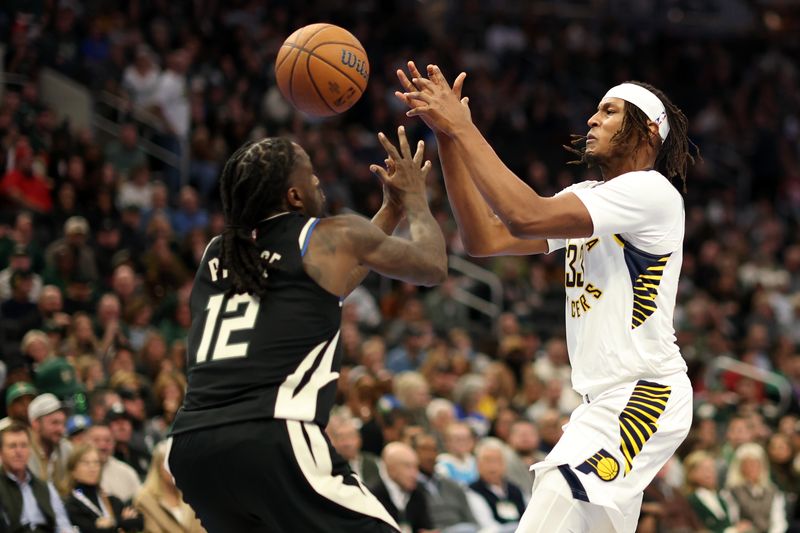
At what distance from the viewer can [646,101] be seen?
538cm

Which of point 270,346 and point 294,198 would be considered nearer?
point 270,346

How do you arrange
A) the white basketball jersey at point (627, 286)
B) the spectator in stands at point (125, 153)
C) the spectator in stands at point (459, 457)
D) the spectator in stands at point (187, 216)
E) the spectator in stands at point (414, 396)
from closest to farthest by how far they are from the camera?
1. the white basketball jersey at point (627, 286)
2. the spectator in stands at point (459, 457)
3. the spectator in stands at point (414, 396)
4. the spectator in stands at point (187, 216)
5. the spectator in stands at point (125, 153)

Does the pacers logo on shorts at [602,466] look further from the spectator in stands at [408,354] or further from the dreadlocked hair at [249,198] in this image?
the spectator in stands at [408,354]

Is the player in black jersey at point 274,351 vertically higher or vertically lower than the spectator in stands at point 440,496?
higher

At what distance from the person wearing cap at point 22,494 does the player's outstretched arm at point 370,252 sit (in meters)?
4.40

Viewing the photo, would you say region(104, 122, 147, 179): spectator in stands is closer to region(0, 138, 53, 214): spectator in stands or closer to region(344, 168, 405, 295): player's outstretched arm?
region(0, 138, 53, 214): spectator in stands

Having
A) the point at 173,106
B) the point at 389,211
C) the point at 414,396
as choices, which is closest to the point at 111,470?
the point at 414,396

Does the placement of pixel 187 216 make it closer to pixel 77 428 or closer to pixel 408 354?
pixel 408 354

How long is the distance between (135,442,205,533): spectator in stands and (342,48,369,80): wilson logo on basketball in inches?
151

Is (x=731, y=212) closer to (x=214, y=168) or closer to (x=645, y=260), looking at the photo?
(x=214, y=168)

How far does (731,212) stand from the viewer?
71.2ft

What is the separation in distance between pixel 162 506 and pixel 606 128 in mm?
4868

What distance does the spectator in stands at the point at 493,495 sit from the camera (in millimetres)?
10469

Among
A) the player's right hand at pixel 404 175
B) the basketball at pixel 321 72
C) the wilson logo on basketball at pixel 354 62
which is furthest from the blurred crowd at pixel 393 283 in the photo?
the player's right hand at pixel 404 175
